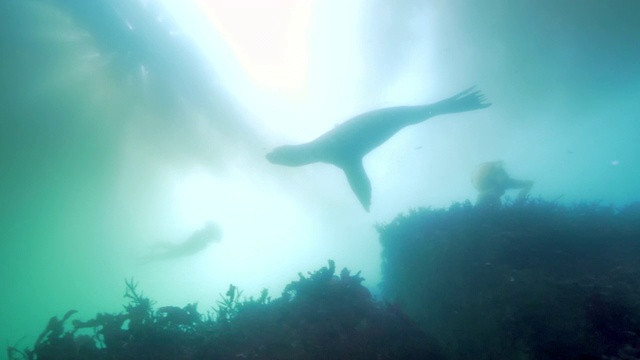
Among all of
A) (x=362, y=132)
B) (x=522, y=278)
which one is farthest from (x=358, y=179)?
(x=522, y=278)

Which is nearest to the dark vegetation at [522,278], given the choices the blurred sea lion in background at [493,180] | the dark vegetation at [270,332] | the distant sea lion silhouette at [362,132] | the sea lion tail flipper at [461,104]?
the dark vegetation at [270,332]

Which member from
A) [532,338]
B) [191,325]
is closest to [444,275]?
[532,338]

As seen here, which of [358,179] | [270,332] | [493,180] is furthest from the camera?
[493,180]

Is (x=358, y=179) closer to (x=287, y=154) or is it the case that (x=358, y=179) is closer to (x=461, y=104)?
(x=287, y=154)

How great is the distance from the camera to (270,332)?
505 cm

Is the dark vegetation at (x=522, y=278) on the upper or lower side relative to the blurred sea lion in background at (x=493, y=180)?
lower

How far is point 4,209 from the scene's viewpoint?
23.2 meters

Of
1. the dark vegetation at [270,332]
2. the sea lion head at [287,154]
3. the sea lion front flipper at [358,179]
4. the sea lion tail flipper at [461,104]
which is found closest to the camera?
the dark vegetation at [270,332]

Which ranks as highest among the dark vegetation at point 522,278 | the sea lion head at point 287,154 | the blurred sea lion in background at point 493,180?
the sea lion head at point 287,154

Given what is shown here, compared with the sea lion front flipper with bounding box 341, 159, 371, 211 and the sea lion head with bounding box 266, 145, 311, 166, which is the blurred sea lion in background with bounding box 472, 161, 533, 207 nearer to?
the sea lion front flipper with bounding box 341, 159, 371, 211

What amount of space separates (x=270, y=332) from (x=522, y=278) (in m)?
4.61

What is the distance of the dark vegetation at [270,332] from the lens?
4.51m

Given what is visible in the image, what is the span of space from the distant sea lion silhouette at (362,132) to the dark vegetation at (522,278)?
3.00 m

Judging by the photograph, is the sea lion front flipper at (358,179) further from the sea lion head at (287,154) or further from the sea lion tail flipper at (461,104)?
the sea lion tail flipper at (461,104)
